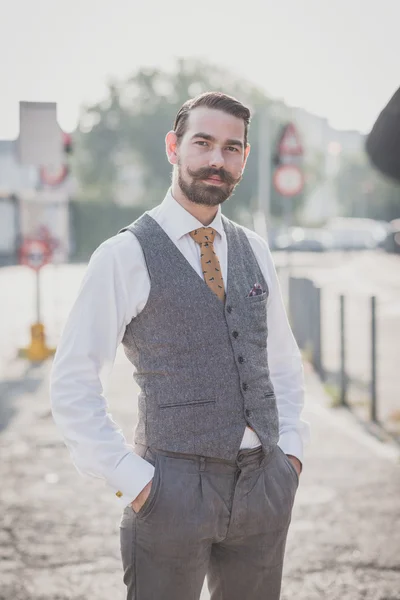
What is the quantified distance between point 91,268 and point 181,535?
80 centimetres

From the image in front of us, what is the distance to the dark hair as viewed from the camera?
8.08ft

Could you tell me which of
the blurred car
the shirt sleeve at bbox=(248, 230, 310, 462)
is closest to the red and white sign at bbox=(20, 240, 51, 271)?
the shirt sleeve at bbox=(248, 230, 310, 462)

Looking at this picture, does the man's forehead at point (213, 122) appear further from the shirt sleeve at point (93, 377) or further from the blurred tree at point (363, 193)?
the blurred tree at point (363, 193)

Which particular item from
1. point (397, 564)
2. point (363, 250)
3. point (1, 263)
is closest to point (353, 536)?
point (397, 564)

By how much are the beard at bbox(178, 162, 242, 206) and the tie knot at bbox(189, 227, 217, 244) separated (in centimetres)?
9

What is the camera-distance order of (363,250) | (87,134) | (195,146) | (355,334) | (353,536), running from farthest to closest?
(87,134) < (363,250) < (355,334) < (353,536) < (195,146)

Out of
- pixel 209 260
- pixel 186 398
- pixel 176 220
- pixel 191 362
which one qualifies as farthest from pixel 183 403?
pixel 176 220

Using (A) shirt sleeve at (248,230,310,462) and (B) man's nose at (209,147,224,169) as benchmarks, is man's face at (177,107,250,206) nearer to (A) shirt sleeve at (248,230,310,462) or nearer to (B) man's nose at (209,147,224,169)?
(B) man's nose at (209,147,224,169)

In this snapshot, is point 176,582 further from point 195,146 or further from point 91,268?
point 195,146

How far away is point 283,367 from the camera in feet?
9.34

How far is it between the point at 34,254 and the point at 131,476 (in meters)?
9.27

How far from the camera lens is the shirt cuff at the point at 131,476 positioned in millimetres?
2299

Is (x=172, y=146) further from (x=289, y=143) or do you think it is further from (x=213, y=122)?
(x=289, y=143)

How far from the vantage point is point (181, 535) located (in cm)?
232
